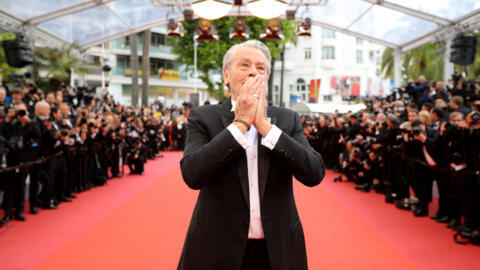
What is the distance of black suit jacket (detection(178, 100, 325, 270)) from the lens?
1.53 metres

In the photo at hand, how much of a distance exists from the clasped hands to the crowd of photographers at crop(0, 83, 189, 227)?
17.4 ft

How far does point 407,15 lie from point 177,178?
9.37 metres

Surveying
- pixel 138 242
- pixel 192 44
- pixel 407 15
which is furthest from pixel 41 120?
pixel 192 44

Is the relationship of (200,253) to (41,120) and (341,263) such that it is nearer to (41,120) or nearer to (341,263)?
(341,263)

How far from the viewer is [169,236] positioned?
538 cm

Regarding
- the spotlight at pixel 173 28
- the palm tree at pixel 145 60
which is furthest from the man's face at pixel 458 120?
the palm tree at pixel 145 60

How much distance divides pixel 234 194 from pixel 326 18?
53.0 feet

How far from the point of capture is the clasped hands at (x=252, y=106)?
1.50 meters

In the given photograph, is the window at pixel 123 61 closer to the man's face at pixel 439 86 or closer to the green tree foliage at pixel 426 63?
the green tree foliage at pixel 426 63

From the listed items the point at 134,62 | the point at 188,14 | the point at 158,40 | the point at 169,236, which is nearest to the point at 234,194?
the point at 169,236

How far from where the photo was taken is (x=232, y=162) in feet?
5.26

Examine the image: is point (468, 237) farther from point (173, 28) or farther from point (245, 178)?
point (173, 28)

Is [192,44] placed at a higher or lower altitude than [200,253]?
higher

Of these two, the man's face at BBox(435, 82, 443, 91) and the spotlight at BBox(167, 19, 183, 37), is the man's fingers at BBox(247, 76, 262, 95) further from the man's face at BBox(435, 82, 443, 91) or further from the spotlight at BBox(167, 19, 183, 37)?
the spotlight at BBox(167, 19, 183, 37)
